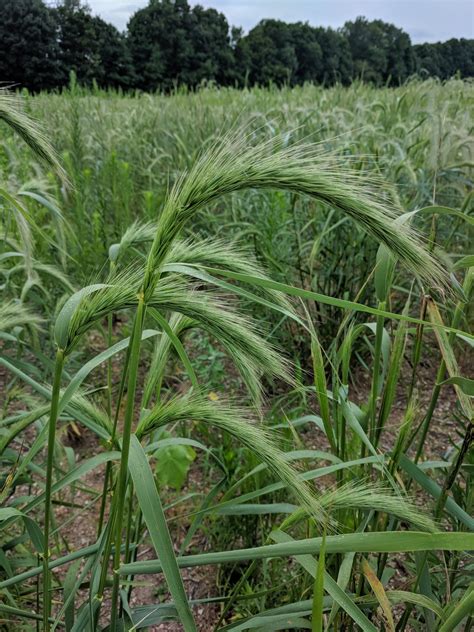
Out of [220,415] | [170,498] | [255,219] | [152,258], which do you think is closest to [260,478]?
[170,498]

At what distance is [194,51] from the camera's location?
1162 inches

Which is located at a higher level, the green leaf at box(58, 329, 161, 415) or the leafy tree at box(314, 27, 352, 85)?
the leafy tree at box(314, 27, 352, 85)

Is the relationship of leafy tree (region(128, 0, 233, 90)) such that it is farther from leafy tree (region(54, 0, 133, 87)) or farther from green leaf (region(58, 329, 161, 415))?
green leaf (region(58, 329, 161, 415))

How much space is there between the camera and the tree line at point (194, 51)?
747 inches

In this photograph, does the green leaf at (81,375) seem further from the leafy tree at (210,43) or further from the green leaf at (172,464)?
the leafy tree at (210,43)

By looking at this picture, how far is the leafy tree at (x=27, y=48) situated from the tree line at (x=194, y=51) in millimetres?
38

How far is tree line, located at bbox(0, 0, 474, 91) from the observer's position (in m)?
19.0

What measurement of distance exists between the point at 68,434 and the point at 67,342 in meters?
1.55

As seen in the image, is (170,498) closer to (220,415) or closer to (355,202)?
(220,415)

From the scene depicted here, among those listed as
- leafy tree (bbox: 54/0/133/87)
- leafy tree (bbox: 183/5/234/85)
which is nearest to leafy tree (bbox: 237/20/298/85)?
leafy tree (bbox: 183/5/234/85)

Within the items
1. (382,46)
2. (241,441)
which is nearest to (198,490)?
(241,441)

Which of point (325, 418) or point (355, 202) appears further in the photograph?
point (325, 418)

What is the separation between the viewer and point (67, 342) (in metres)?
0.59

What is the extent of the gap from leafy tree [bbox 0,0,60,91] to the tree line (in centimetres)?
4
